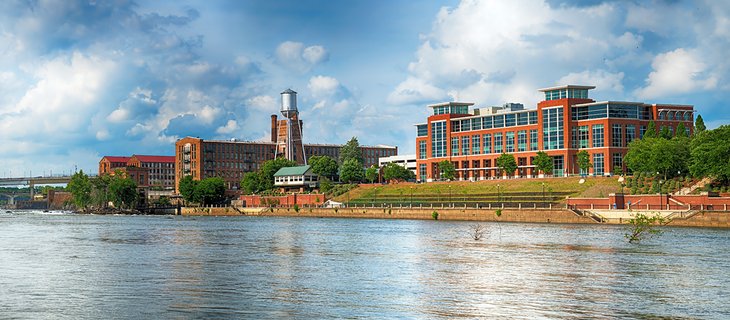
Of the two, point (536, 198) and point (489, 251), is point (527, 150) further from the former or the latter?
point (489, 251)

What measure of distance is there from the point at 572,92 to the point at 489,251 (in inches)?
4795

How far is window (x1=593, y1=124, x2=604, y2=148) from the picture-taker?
595 ft

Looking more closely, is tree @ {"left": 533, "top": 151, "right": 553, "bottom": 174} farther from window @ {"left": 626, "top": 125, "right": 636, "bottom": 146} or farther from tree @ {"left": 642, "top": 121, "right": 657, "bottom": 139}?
tree @ {"left": 642, "top": 121, "right": 657, "bottom": 139}

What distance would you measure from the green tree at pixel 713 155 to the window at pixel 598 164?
42.5m

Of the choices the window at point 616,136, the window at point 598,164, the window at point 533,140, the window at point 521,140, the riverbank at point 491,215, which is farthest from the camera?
the window at point 521,140

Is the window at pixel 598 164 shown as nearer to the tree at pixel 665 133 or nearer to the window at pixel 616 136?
the window at pixel 616 136

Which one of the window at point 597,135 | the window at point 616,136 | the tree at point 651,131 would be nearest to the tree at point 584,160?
the window at point 597,135

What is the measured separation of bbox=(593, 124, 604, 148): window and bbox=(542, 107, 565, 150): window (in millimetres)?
7253

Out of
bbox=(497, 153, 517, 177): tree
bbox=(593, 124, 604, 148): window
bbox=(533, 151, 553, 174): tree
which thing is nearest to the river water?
A: bbox=(593, 124, 604, 148): window

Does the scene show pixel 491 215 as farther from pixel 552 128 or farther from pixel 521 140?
pixel 521 140

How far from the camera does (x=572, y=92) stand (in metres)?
189

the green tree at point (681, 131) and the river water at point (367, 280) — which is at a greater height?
the green tree at point (681, 131)

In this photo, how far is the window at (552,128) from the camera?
188375 millimetres

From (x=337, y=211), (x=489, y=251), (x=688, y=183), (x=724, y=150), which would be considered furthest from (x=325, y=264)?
(x=337, y=211)
